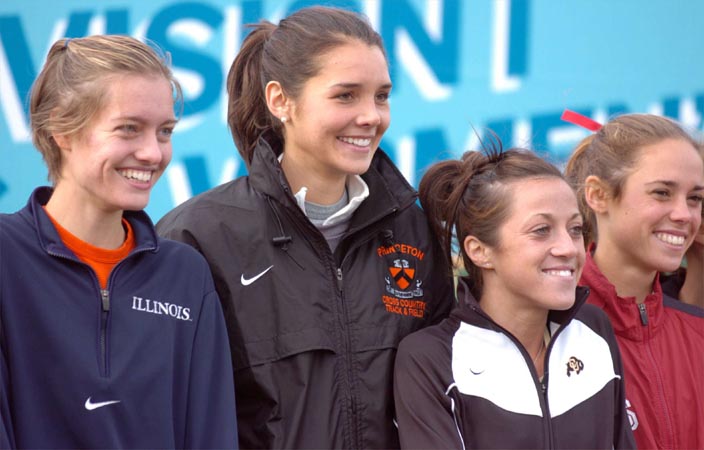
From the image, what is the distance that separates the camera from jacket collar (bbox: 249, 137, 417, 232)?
2.76 metres

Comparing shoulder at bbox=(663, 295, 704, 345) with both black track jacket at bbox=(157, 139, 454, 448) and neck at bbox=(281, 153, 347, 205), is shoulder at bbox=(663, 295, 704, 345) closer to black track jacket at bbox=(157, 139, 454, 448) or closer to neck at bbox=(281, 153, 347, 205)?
black track jacket at bbox=(157, 139, 454, 448)

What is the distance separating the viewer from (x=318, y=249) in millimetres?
2740

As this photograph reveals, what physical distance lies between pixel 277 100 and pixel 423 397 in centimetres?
88

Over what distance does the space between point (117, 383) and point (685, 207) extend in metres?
1.76

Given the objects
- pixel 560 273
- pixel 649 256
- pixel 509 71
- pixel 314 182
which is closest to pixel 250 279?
pixel 314 182

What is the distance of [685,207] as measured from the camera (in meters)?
3.14

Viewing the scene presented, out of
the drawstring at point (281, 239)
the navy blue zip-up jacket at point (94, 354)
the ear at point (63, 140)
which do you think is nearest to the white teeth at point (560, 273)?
the drawstring at point (281, 239)

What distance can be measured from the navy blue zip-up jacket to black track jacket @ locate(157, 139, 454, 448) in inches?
8.2

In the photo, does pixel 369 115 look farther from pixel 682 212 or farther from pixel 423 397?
pixel 682 212

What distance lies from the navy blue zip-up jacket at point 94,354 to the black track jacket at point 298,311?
0.21 metres

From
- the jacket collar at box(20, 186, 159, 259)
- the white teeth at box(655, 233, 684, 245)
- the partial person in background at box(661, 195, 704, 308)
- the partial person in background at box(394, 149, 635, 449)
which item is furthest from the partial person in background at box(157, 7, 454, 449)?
the partial person in background at box(661, 195, 704, 308)

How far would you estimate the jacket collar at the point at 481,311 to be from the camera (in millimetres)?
2820

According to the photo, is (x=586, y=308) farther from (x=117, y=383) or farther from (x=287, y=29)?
(x=117, y=383)

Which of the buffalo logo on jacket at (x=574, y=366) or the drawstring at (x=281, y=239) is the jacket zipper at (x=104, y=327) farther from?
the buffalo logo on jacket at (x=574, y=366)
